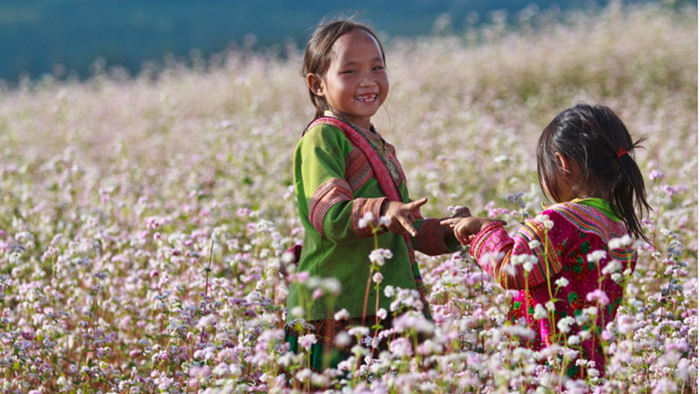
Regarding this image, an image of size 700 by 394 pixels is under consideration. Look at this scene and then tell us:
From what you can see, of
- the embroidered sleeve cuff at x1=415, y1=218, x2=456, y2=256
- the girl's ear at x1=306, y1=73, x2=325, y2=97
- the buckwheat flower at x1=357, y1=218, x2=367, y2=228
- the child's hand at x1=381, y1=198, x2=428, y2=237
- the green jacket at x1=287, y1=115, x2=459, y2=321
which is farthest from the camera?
the girl's ear at x1=306, y1=73, x2=325, y2=97

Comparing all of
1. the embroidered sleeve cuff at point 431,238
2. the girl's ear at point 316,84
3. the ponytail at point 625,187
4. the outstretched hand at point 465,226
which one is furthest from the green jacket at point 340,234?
the ponytail at point 625,187

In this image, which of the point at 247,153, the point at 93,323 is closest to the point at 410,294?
the point at 93,323

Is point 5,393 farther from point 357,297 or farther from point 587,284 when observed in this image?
point 587,284

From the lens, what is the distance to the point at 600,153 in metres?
2.93

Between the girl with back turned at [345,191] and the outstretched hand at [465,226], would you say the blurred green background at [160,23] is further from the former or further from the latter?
the outstretched hand at [465,226]

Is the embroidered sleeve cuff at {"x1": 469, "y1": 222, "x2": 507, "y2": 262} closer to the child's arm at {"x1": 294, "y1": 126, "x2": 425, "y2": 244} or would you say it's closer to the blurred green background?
the child's arm at {"x1": 294, "y1": 126, "x2": 425, "y2": 244}

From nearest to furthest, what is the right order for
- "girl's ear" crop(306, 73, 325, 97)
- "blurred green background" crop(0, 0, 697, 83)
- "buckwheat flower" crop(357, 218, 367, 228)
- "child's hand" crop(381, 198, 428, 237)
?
"buckwheat flower" crop(357, 218, 367, 228)
"child's hand" crop(381, 198, 428, 237)
"girl's ear" crop(306, 73, 325, 97)
"blurred green background" crop(0, 0, 697, 83)

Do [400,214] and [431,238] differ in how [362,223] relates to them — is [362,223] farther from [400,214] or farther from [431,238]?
[431,238]

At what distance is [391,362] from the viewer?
89.4 inches

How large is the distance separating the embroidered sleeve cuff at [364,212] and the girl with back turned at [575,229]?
1.21 feet

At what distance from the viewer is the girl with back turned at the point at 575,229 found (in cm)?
279

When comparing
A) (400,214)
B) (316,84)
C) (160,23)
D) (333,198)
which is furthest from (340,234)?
(160,23)

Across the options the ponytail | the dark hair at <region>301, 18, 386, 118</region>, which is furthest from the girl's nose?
the ponytail

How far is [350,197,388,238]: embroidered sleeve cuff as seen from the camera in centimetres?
267
